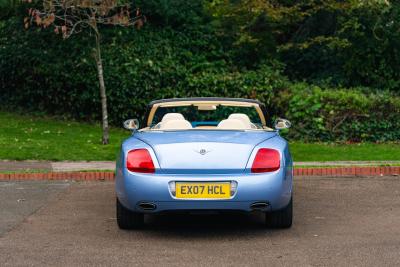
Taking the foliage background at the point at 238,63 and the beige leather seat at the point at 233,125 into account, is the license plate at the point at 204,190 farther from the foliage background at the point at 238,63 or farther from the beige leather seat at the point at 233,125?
the foliage background at the point at 238,63

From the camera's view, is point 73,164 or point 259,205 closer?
point 259,205

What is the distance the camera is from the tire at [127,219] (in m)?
8.68

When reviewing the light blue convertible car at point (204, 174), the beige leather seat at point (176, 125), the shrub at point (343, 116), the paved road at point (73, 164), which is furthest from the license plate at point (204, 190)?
the shrub at point (343, 116)

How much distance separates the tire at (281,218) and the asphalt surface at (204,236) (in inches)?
3.5

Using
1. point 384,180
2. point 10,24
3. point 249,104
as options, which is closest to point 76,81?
point 10,24

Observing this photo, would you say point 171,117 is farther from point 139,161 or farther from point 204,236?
point 204,236

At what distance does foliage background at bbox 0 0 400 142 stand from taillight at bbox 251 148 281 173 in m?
11.6

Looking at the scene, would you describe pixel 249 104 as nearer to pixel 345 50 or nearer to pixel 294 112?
pixel 294 112

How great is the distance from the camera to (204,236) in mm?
8414

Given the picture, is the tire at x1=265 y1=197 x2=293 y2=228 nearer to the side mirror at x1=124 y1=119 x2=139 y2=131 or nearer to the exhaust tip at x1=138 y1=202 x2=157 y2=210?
the exhaust tip at x1=138 y1=202 x2=157 y2=210

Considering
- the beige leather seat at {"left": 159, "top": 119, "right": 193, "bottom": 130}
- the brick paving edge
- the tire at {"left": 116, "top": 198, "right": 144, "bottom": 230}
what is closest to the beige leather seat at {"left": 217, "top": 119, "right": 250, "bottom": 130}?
the beige leather seat at {"left": 159, "top": 119, "right": 193, "bottom": 130}

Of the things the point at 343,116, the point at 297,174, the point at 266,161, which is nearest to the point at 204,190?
the point at 266,161

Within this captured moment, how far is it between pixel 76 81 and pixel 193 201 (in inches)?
581

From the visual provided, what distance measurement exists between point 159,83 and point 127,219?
513 inches
